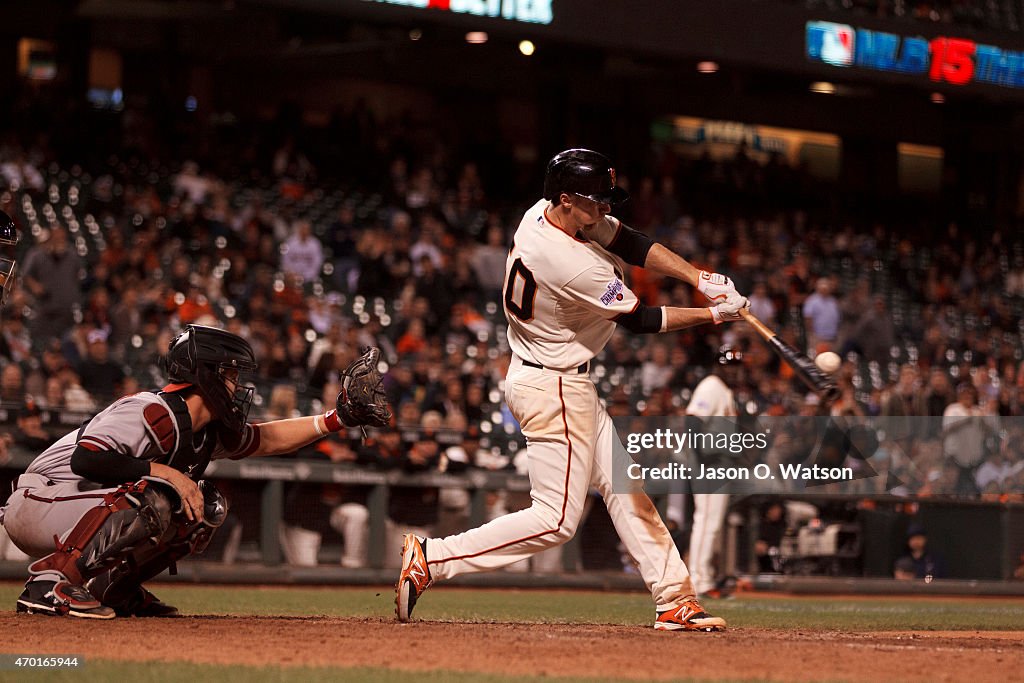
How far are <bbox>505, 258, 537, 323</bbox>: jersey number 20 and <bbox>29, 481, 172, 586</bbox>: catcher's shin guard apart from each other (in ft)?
5.19

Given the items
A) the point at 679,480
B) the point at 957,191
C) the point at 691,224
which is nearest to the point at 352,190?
the point at 691,224

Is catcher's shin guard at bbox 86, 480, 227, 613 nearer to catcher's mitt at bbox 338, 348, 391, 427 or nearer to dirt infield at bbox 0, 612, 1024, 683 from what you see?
dirt infield at bbox 0, 612, 1024, 683

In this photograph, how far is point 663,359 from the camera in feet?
47.9

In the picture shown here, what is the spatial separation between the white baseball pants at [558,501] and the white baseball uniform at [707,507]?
12.2 feet

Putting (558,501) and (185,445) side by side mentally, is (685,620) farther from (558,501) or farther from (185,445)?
(185,445)

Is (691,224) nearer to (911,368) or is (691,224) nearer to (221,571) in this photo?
(911,368)

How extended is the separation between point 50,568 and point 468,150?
558 inches

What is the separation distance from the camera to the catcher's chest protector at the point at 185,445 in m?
5.91

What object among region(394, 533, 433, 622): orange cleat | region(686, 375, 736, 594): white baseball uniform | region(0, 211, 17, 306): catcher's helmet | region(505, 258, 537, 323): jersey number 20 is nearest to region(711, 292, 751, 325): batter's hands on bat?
region(505, 258, 537, 323): jersey number 20

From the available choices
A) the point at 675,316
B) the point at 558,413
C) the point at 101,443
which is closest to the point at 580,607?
the point at 558,413

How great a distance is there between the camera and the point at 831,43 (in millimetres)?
18625

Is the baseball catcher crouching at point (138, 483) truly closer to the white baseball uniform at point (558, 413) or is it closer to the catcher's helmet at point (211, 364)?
the catcher's helmet at point (211, 364)

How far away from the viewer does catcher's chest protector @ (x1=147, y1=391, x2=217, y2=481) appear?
5910 millimetres

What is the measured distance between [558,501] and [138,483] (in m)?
1.67
